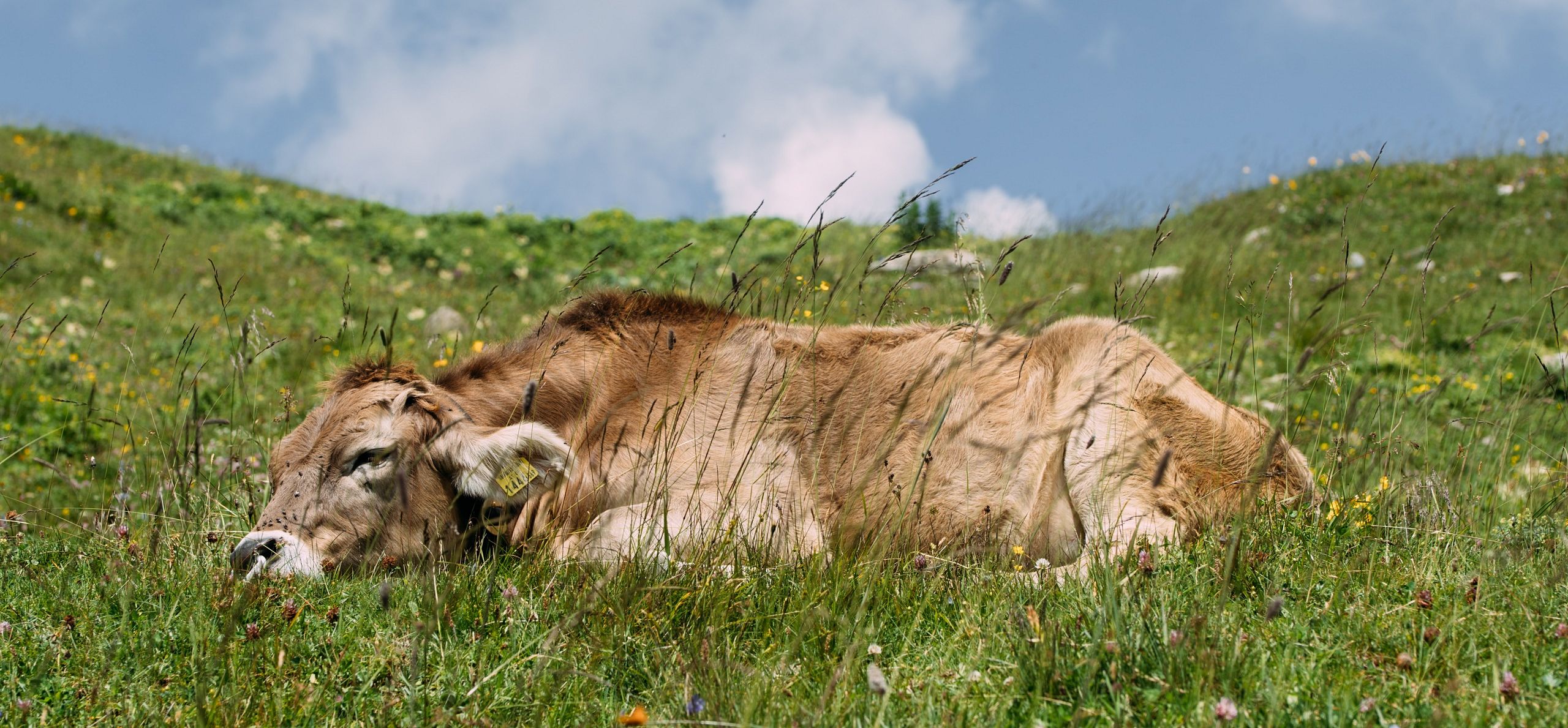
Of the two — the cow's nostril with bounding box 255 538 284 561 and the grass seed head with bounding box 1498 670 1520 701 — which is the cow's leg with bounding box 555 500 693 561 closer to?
the cow's nostril with bounding box 255 538 284 561

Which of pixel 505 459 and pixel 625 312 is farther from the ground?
pixel 625 312

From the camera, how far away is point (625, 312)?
5.34 m

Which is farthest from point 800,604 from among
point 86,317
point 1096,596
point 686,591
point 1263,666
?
point 86,317

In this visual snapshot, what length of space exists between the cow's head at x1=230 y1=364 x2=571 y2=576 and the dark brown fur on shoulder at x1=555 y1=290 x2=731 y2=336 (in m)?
0.88

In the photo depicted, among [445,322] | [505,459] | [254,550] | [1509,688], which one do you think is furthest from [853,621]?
[445,322]

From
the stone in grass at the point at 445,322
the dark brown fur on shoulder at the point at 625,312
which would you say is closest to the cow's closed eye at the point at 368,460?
the dark brown fur on shoulder at the point at 625,312

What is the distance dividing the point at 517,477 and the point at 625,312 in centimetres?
125

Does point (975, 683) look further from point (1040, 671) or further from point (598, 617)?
point (598, 617)

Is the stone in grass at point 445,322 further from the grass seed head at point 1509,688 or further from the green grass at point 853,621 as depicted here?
the grass seed head at point 1509,688

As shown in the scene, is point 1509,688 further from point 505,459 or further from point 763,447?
point 505,459

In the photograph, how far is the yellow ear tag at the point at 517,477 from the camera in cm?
436

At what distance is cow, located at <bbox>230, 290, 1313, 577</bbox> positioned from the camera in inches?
168

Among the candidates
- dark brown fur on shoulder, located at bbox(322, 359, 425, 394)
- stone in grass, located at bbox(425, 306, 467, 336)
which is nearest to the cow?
dark brown fur on shoulder, located at bbox(322, 359, 425, 394)

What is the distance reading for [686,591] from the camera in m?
3.13
